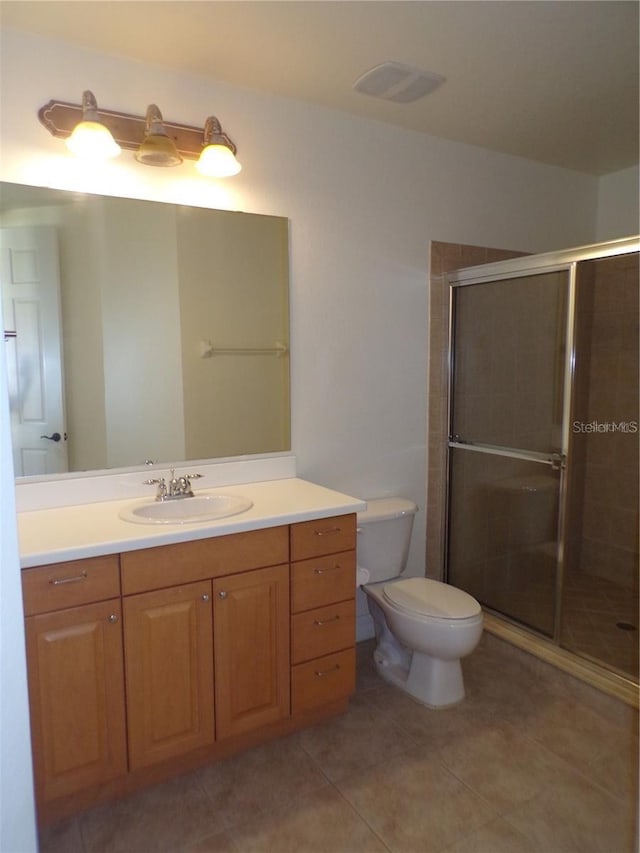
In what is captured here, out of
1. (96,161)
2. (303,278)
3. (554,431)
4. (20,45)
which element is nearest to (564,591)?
(554,431)

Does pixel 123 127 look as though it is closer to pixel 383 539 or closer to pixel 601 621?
pixel 383 539

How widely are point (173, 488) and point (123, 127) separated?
128 centimetres

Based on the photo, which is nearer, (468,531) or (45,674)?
(45,674)

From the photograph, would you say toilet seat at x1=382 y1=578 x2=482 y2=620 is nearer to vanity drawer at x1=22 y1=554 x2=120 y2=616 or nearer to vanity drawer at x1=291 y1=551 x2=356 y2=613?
vanity drawer at x1=291 y1=551 x2=356 y2=613

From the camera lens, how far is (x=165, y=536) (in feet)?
5.61

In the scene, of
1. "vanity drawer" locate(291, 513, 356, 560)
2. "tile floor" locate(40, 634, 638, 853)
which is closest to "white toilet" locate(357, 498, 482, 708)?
"tile floor" locate(40, 634, 638, 853)

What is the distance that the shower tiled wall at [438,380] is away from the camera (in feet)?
9.47

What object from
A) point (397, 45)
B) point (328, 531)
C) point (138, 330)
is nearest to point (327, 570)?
point (328, 531)

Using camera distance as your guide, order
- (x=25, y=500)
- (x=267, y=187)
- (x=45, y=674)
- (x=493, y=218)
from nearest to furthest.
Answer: (x=45, y=674) → (x=25, y=500) → (x=267, y=187) → (x=493, y=218)

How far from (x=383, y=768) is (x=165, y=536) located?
3.54 feet

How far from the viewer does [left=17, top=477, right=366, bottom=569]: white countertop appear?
1602 mm

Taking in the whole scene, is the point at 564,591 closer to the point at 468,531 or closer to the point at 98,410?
the point at 468,531

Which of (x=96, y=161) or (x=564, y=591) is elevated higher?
(x=96, y=161)

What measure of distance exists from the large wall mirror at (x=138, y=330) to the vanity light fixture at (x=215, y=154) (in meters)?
0.18
